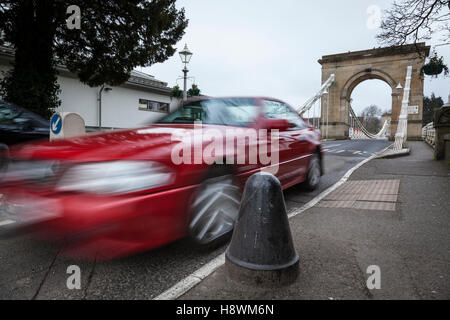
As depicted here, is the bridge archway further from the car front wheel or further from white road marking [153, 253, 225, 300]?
white road marking [153, 253, 225, 300]

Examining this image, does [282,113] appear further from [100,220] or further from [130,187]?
[100,220]

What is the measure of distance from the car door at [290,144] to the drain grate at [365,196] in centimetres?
62

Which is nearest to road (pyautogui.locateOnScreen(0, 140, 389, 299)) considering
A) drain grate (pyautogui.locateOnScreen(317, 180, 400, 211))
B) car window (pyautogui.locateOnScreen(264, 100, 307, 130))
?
car window (pyautogui.locateOnScreen(264, 100, 307, 130))

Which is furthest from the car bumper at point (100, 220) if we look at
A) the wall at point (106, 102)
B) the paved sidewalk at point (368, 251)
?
the wall at point (106, 102)

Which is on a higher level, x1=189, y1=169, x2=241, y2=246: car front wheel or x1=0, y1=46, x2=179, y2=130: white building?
x1=0, y1=46, x2=179, y2=130: white building

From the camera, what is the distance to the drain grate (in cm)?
412

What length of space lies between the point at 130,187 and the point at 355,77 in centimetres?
3604

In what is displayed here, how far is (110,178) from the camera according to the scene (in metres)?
1.94

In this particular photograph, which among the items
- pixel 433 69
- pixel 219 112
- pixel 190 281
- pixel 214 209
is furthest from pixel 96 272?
pixel 433 69

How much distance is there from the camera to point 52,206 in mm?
1945

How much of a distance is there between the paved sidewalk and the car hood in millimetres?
1037

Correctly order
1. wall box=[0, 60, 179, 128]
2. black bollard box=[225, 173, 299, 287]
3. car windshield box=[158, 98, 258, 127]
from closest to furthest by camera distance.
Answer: black bollard box=[225, 173, 299, 287], car windshield box=[158, 98, 258, 127], wall box=[0, 60, 179, 128]

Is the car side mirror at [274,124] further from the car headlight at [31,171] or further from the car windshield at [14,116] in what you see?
the car windshield at [14,116]
